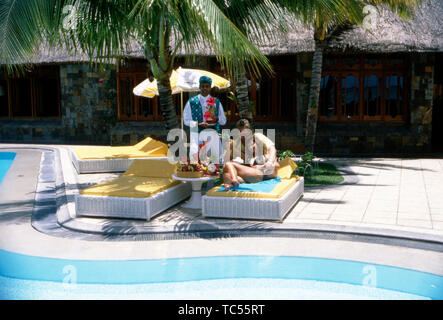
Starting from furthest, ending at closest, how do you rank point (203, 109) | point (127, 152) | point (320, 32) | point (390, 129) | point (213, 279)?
1. point (390, 129)
2. point (127, 152)
3. point (320, 32)
4. point (203, 109)
5. point (213, 279)

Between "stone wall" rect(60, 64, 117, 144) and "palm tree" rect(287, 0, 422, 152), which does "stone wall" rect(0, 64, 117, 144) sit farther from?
"palm tree" rect(287, 0, 422, 152)

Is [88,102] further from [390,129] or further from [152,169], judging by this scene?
[390,129]

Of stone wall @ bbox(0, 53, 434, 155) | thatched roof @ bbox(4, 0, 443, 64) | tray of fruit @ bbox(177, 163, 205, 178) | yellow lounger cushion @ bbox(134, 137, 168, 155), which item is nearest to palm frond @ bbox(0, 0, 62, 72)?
tray of fruit @ bbox(177, 163, 205, 178)

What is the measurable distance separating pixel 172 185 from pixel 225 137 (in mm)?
1468

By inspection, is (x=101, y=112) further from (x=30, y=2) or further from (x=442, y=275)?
(x=442, y=275)

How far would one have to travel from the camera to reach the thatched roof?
41.4 ft

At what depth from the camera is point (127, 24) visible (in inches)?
243

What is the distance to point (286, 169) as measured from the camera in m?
7.29

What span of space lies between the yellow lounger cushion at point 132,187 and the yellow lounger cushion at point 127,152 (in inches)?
135

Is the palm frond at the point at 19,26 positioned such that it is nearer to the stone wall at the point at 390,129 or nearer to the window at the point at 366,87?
the stone wall at the point at 390,129

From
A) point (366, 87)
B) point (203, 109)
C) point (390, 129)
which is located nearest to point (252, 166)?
point (203, 109)

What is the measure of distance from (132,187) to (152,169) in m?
0.98

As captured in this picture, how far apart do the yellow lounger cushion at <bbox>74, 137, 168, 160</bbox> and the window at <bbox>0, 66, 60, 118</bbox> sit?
25.0ft

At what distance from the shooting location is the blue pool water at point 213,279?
4.03 meters
